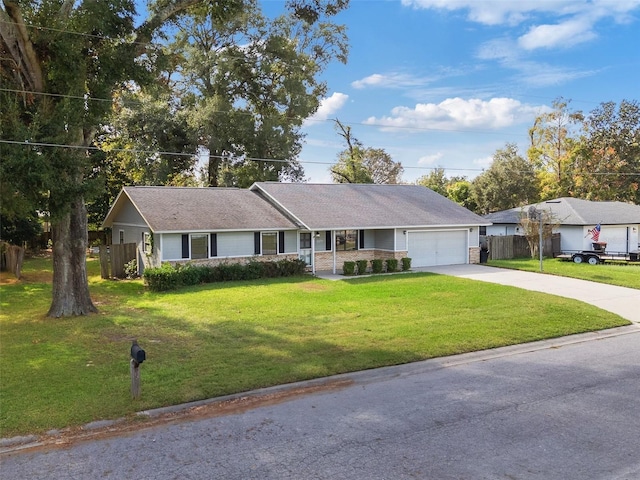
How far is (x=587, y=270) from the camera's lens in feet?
79.0

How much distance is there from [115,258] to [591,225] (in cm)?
2741

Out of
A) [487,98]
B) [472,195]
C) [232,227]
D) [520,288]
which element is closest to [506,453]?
[520,288]

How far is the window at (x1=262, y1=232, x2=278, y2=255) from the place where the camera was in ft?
77.2

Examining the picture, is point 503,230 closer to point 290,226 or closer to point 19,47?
point 290,226

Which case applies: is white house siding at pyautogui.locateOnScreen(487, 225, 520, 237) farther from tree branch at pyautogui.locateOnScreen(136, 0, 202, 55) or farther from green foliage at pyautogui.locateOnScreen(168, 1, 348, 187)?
tree branch at pyautogui.locateOnScreen(136, 0, 202, 55)

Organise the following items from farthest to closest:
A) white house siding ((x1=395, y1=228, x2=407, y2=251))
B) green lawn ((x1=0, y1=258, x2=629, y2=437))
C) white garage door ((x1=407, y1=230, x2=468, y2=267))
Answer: white garage door ((x1=407, y1=230, x2=468, y2=267))
white house siding ((x1=395, y1=228, x2=407, y2=251))
green lawn ((x1=0, y1=258, x2=629, y2=437))

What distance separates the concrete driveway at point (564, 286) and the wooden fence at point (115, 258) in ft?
46.2

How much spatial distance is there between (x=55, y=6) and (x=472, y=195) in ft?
138

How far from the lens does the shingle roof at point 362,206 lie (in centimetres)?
2486

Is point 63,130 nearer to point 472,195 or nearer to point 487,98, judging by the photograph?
point 487,98

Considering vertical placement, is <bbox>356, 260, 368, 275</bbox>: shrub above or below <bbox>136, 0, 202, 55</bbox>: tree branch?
below

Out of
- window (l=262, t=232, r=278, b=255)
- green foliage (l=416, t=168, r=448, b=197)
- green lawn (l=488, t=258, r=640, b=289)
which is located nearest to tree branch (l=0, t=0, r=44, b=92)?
window (l=262, t=232, r=278, b=255)

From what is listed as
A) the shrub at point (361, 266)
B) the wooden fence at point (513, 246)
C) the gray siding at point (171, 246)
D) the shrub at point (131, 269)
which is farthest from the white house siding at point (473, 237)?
the shrub at point (131, 269)

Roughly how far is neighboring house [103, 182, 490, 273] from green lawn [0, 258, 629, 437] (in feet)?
10.4
